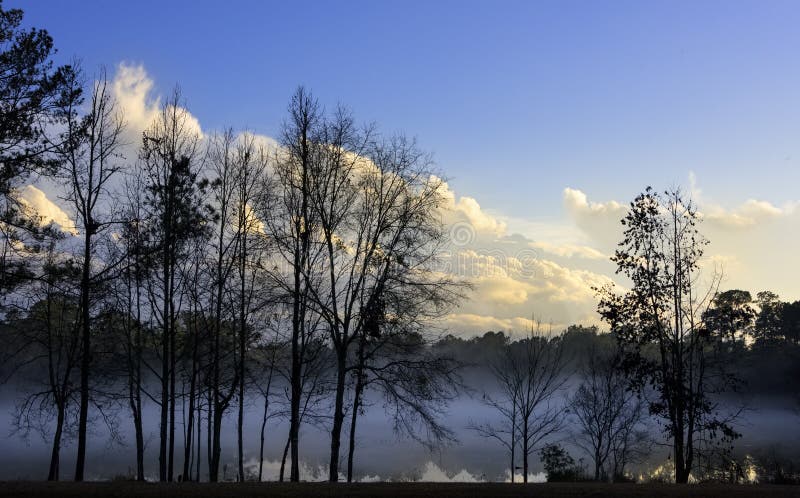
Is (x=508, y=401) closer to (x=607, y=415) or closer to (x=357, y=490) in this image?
(x=607, y=415)

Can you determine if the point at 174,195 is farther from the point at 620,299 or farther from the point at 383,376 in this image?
the point at 620,299

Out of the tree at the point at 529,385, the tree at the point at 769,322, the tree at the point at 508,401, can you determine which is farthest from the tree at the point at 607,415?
the tree at the point at 769,322

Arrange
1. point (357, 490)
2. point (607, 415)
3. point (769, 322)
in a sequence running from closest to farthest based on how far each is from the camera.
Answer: point (357, 490) → point (607, 415) → point (769, 322)

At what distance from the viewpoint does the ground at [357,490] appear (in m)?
14.2

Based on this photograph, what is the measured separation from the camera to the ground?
46.5ft

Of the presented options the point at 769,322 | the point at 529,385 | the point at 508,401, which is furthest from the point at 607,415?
the point at 769,322

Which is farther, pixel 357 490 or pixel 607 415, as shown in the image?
pixel 607 415

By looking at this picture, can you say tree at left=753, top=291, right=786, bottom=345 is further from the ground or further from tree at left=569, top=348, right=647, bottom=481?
the ground

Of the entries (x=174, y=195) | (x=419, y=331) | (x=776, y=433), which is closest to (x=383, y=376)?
(x=419, y=331)

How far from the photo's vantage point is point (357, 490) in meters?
15.0

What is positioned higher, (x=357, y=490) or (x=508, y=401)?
(x=357, y=490)

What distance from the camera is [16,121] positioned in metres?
19.3

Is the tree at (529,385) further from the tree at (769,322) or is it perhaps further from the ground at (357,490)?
the tree at (769,322)

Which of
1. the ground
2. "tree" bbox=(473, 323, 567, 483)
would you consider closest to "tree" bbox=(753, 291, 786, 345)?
"tree" bbox=(473, 323, 567, 483)
